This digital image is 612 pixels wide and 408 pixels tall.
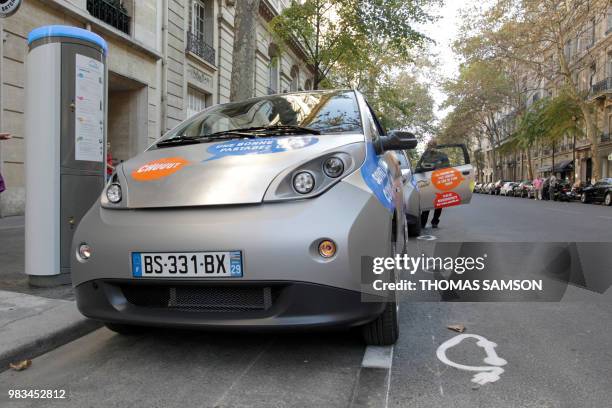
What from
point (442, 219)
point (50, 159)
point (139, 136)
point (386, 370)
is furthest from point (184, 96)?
point (386, 370)

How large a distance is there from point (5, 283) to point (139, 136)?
10.7 metres

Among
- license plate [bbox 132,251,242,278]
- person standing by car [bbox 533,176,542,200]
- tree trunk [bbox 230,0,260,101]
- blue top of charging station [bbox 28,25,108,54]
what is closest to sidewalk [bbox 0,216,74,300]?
license plate [bbox 132,251,242,278]

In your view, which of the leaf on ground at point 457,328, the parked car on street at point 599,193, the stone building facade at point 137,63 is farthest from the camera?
the parked car on street at point 599,193

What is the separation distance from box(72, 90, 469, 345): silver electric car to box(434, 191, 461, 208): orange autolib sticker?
233 inches

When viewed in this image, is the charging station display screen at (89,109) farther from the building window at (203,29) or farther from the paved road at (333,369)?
the building window at (203,29)

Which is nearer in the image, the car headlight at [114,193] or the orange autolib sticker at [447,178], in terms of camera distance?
the car headlight at [114,193]

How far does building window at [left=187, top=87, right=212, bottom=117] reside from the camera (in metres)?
17.1

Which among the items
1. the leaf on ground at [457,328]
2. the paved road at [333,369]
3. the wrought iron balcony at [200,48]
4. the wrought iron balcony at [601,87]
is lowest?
the paved road at [333,369]

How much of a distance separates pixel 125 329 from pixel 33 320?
614mm

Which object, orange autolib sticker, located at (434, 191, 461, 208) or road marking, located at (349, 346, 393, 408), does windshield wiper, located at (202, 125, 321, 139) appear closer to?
road marking, located at (349, 346, 393, 408)

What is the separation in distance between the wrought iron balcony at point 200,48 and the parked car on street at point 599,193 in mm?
18057

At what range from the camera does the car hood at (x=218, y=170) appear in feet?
8.17

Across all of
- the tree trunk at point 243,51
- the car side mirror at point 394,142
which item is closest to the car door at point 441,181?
the tree trunk at point 243,51

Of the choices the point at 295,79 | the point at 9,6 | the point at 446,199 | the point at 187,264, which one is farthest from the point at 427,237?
the point at 295,79
